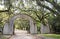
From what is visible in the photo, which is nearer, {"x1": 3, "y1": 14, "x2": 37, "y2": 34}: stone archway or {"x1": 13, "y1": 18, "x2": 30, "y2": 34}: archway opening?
{"x1": 3, "y1": 14, "x2": 37, "y2": 34}: stone archway

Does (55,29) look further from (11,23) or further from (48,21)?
(11,23)

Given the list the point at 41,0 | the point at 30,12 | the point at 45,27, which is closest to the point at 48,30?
the point at 45,27

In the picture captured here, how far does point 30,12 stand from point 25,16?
3.98 feet

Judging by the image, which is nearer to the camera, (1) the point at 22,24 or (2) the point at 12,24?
(2) the point at 12,24

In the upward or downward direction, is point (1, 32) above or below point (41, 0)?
below

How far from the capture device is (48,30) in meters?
28.5

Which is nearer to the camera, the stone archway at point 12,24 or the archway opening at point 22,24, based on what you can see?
the stone archway at point 12,24

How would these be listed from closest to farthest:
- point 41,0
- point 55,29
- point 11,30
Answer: point 41,0 → point 11,30 → point 55,29

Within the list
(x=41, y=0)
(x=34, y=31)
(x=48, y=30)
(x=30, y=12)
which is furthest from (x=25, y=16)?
(x=41, y=0)

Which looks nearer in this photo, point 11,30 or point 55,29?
point 11,30

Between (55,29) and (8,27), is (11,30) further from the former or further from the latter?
(55,29)

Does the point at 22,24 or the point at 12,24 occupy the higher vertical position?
the point at 12,24

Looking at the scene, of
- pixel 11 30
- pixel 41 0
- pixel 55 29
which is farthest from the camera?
pixel 55 29

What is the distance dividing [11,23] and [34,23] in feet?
12.9
